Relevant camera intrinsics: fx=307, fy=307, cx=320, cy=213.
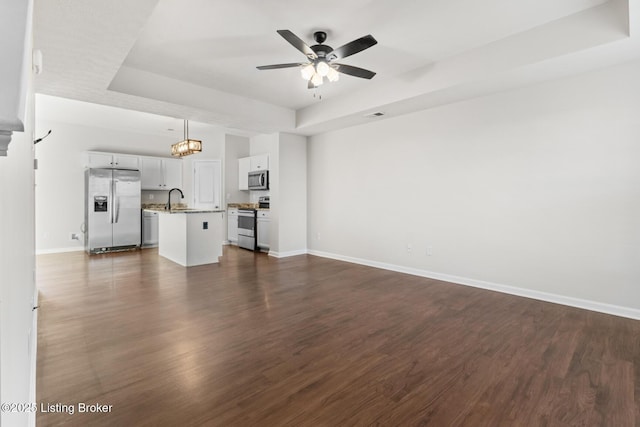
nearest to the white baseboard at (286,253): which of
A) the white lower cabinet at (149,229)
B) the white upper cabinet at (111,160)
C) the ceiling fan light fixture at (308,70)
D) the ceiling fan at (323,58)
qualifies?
the white lower cabinet at (149,229)

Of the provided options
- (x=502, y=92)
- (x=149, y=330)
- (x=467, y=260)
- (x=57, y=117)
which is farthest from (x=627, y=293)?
(x=57, y=117)

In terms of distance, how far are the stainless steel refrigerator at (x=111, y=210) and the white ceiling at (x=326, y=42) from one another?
9.99ft

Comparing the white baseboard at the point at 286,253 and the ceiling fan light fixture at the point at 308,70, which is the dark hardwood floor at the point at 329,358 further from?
the ceiling fan light fixture at the point at 308,70

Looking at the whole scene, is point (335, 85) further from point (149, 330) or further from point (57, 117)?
point (57, 117)

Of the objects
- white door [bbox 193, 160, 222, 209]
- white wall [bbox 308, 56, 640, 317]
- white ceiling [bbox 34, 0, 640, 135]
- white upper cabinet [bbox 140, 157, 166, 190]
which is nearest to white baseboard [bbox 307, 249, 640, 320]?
white wall [bbox 308, 56, 640, 317]

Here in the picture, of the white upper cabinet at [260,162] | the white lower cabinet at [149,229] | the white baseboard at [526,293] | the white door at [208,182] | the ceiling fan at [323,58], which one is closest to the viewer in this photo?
the ceiling fan at [323,58]

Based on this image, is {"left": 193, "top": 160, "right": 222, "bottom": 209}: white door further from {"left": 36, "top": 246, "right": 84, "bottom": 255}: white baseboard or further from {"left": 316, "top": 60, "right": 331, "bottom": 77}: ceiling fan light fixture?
{"left": 316, "top": 60, "right": 331, "bottom": 77}: ceiling fan light fixture

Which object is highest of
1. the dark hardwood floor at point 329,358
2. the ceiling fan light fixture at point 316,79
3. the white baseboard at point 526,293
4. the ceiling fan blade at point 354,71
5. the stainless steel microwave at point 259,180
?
the ceiling fan blade at point 354,71

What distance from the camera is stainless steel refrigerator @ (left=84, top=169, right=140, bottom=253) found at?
6582 mm

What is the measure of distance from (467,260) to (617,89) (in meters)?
2.48

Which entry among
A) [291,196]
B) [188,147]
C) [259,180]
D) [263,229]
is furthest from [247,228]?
[188,147]

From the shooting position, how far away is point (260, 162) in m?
7.26

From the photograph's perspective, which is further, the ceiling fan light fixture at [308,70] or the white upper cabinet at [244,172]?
the white upper cabinet at [244,172]

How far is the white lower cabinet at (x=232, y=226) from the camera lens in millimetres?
7812
